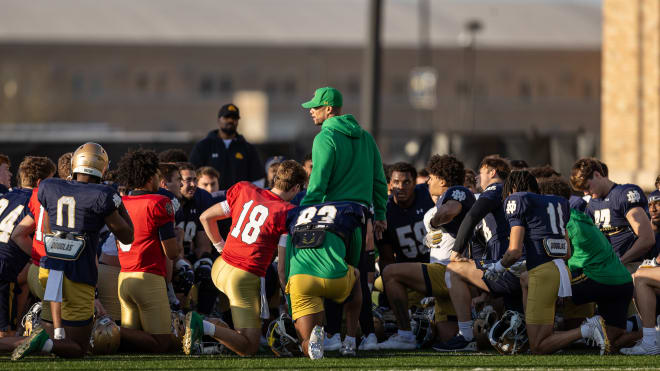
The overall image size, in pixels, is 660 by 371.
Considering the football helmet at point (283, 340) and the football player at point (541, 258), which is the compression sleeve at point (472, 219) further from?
the football helmet at point (283, 340)

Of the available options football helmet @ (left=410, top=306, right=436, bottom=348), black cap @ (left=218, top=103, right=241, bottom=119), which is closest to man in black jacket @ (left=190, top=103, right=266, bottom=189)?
black cap @ (left=218, top=103, right=241, bottom=119)

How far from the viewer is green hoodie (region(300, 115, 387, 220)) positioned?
9047 mm

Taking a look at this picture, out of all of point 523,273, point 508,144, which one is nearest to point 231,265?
point 523,273

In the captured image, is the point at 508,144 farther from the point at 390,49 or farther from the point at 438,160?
the point at 390,49

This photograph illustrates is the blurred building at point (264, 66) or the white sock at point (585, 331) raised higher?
the blurred building at point (264, 66)

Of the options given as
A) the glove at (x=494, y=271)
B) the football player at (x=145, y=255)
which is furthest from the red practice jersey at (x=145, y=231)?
the glove at (x=494, y=271)

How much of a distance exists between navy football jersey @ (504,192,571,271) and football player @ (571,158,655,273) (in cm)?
138

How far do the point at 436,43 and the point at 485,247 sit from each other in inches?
2398

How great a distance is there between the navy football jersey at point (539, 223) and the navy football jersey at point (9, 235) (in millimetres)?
Result: 3898

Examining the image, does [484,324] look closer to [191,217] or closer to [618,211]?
[618,211]

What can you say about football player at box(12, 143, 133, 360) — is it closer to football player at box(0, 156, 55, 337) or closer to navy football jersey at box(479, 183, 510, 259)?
football player at box(0, 156, 55, 337)

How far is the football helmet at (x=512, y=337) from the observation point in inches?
368

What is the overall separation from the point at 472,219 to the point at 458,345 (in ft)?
3.55

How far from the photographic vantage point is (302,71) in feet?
238
